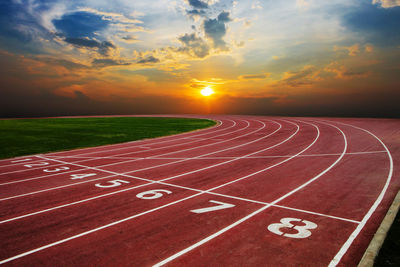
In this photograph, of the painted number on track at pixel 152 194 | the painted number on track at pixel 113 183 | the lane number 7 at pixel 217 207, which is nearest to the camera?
the lane number 7 at pixel 217 207

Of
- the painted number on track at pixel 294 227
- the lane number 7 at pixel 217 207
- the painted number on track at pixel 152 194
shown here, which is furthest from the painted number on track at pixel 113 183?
the painted number on track at pixel 294 227

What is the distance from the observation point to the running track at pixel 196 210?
4707 mm

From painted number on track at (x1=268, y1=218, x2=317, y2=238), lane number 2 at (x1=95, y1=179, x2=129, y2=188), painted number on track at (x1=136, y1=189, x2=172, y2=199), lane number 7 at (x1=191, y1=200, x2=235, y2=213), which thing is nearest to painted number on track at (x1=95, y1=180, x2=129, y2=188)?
lane number 2 at (x1=95, y1=179, x2=129, y2=188)

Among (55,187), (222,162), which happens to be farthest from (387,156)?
(55,187)

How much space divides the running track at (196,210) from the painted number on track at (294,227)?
2 centimetres

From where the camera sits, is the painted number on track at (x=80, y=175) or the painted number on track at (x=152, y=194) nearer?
the painted number on track at (x=152, y=194)

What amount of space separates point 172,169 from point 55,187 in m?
4.43

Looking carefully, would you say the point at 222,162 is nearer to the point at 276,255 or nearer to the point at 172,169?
the point at 172,169

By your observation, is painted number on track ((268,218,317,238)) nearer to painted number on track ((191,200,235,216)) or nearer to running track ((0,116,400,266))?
running track ((0,116,400,266))

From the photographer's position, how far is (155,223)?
→ 5.95 metres

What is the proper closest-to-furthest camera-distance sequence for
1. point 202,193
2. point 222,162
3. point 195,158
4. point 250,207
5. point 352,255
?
point 352,255, point 250,207, point 202,193, point 222,162, point 195,158

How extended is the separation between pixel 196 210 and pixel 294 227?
93.6 inches

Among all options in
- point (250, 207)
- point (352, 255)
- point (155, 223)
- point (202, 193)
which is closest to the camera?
point (352, 255)

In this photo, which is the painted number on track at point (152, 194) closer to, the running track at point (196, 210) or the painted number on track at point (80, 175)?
the running track at point (196, 210)
